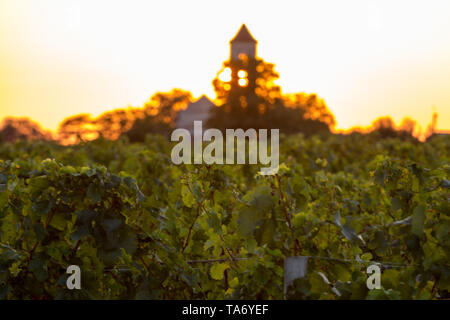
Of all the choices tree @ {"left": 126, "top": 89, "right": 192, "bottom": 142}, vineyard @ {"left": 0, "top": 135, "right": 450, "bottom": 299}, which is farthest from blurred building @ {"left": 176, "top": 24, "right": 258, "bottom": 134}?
vineyard @ {"left": 0, "top": 135, "right": 450, "bottom": 299}

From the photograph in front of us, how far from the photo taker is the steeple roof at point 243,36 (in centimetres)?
9206

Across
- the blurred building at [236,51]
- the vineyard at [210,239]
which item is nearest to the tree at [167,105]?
the blurred building at [236,51]

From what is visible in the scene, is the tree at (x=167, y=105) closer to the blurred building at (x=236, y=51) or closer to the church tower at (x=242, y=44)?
the blurred building at (x=236, y=51)

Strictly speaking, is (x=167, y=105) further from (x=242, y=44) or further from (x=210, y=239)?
(x=210, y=239)

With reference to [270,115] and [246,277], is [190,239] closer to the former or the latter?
[246,277]

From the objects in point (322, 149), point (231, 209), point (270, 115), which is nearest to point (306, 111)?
point (270, 115)

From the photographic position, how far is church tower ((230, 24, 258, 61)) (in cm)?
9138

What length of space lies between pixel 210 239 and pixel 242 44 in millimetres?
90164

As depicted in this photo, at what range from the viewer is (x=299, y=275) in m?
2.72

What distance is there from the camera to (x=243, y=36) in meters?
92.4

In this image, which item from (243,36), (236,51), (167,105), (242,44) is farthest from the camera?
(167,105)

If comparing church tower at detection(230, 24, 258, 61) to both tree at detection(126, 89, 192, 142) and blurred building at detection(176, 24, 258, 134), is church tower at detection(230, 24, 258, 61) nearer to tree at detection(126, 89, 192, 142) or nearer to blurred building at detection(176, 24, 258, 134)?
blurred building at detection(176, 24, 258, 134)

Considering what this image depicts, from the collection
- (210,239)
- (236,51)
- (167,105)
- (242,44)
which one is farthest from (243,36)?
(210,239)

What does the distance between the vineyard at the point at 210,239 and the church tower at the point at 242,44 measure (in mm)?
88624
